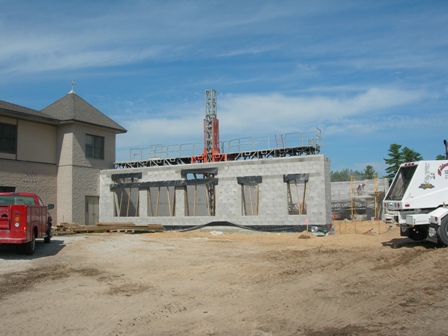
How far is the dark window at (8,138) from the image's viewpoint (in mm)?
27109

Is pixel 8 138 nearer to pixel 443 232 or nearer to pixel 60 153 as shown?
pixel 60 153

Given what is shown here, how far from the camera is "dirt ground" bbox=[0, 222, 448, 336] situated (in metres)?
6.77

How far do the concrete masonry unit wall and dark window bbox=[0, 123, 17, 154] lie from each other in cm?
615

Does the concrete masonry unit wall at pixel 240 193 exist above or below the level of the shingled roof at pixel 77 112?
below

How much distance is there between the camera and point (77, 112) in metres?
31.0

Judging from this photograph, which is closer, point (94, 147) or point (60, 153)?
point (60, 153)

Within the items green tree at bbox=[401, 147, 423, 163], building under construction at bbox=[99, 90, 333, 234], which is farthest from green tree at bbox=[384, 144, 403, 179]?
building under construction at bbox=[99, 90, 333, 234]

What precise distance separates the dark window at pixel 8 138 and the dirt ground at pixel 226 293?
1324cm

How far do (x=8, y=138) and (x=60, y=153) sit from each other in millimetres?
3725

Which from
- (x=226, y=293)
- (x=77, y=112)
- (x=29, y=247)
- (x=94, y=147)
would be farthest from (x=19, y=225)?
(x=94, y=147)

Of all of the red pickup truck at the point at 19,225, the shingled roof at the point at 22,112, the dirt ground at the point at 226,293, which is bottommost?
the dirt ground at the point at 226,293

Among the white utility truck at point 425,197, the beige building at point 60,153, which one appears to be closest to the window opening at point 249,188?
the beige building at point 60,153

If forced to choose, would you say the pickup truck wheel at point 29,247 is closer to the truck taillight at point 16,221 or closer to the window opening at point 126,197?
the truck taillight at point 16,221

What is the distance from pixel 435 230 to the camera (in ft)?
47.9
